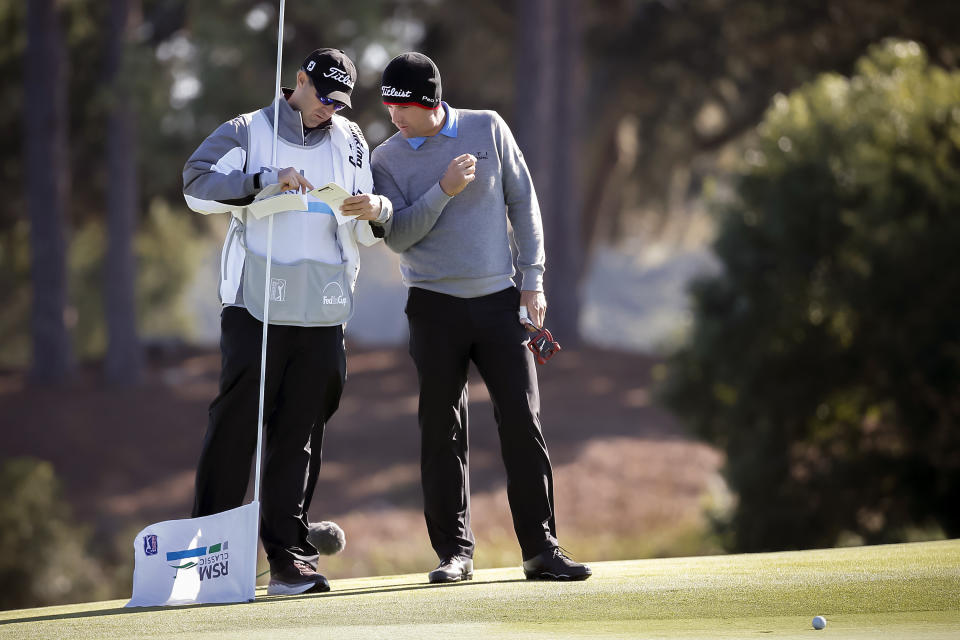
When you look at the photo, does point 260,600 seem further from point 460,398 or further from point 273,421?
point 460,398

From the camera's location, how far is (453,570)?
5.26 meters

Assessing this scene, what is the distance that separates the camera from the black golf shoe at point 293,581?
4973 mm

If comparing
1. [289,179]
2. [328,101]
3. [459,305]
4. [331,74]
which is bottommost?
[459,305]

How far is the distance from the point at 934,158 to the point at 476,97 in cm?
1080

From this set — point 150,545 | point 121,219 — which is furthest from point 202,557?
point 121,219

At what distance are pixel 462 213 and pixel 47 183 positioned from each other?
58.3ft

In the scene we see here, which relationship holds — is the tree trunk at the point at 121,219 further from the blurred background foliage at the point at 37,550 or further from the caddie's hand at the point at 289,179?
the caddie's hand at the point at 289,179

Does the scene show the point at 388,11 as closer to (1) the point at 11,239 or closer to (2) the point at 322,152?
(1) the point at 11,239

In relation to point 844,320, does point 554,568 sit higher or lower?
lower

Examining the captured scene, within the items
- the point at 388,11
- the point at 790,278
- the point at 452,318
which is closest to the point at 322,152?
the point at 452,318

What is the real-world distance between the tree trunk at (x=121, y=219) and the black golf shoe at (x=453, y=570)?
17.3 m

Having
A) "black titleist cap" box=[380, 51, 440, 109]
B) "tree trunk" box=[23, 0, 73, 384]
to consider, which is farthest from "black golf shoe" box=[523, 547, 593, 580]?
"tree trunk" box=[23, 0, 73, 384]

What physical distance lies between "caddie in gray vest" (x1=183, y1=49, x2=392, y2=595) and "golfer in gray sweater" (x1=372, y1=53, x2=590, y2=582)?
266mm

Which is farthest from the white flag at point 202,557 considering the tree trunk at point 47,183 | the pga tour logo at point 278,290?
the tree trunk at point 47,183
